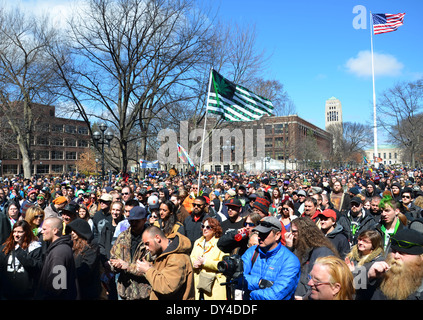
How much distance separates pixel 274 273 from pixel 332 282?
23.8 inches

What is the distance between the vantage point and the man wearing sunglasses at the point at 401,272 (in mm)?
2880

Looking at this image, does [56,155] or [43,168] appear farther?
[56,155]

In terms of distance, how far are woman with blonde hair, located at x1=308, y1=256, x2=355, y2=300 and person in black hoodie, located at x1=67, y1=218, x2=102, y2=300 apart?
2472 millimetres

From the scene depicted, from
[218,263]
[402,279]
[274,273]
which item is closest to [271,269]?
[274,273]

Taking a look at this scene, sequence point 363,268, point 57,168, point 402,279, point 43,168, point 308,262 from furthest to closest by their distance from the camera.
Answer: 1. point 57,168
2. point 43,168
3. point 308,262
4. point 363,268
5. point 402,279

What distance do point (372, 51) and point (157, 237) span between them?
53.1m

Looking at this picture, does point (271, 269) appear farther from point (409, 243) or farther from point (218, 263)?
point (409, 243)

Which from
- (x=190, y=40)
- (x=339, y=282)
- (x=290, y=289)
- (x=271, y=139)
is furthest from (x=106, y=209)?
(x=271, y=139)

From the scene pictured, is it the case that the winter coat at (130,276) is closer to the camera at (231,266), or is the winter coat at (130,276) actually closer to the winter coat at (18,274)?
the winter coat at (18,274)

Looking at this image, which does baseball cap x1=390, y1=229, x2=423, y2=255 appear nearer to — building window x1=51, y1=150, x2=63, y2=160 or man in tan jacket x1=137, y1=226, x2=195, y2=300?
man in tan jacket x1=137, y1=226, x2=195, y2=300

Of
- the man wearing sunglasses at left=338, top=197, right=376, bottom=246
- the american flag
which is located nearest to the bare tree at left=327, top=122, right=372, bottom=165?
the american flag

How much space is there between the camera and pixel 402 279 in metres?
2.93

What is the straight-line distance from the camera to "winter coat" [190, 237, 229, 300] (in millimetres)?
4117

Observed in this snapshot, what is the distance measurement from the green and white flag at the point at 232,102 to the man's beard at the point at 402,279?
7270 mm
